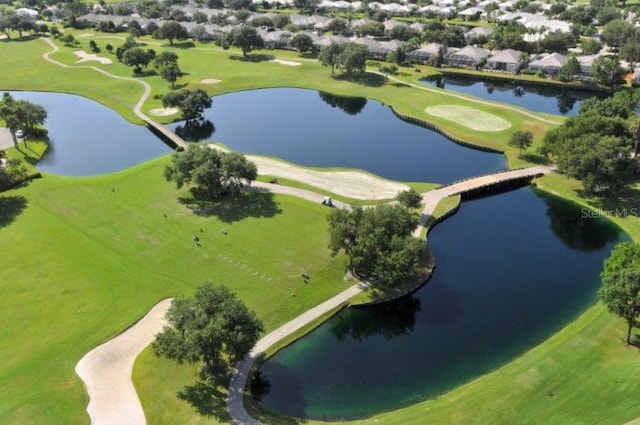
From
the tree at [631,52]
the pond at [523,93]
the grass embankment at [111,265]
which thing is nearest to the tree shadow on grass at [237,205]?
the grass embankment at [111,265]

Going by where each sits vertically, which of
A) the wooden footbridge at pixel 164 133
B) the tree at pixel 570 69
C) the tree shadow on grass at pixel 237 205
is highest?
the tree at pixel 570 69

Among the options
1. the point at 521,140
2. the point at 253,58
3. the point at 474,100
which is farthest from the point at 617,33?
the point at 253,58

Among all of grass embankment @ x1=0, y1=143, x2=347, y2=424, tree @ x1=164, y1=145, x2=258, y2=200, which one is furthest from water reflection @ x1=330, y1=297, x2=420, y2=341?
tree @ x1=164, y1=145, x2=258, y2=200

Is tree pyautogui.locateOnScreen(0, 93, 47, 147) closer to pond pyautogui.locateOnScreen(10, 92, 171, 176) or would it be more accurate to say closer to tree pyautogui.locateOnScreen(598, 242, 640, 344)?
pond pyautogui.locateOnScreen(10, 92, 171, 176)

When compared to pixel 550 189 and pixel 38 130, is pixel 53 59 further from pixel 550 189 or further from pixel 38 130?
pixel 550 189

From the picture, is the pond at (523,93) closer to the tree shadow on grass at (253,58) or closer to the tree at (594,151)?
the tree at (594,151)

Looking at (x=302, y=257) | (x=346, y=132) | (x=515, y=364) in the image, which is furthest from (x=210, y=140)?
(x=515, y=364)
